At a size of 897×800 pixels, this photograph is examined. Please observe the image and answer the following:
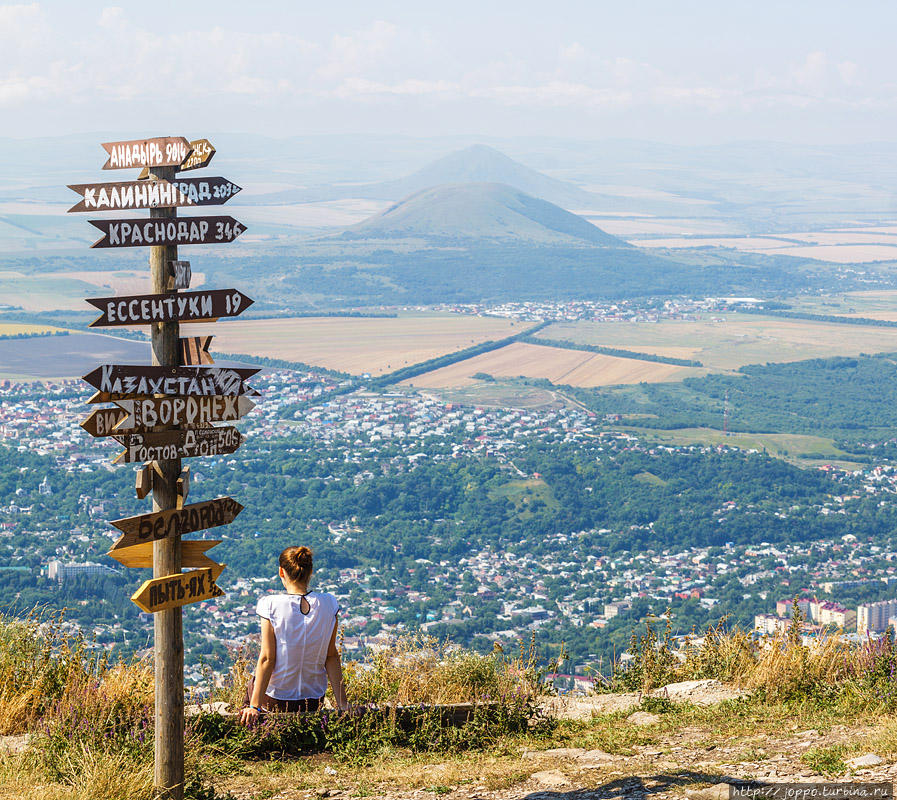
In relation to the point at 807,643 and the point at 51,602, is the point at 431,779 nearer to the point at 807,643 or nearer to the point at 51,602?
the point at 807,643

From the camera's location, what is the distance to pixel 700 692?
6.17 metres

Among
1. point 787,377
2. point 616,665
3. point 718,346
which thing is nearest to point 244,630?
point 616,665

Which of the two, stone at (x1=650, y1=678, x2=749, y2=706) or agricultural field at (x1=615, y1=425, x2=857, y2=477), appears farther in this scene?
agricultural field at (x1=615, y1=425, x2=857, y2=477)

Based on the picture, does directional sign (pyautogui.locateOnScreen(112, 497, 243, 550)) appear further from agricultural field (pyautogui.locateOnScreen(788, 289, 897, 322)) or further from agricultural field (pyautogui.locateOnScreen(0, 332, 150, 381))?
agricultural field (pyautogui.locateOnScreen(788, 289, 897, 322))

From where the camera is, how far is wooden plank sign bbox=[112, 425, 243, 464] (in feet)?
12.9

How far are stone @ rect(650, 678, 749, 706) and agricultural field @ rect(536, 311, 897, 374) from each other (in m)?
66.8

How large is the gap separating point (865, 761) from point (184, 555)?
118 inches

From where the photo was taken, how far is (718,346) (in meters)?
87.4

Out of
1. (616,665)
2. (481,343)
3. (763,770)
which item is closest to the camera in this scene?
(763,770)

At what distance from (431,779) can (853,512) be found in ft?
140

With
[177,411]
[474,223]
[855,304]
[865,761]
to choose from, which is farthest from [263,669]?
[474,223]

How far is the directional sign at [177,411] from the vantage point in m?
3.96

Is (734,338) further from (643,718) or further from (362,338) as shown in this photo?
(643,718)

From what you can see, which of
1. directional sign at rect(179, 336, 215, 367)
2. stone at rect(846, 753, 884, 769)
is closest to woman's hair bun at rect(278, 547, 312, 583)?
directional sign at rect(179, 336, 215, 367)
